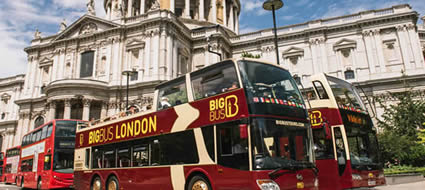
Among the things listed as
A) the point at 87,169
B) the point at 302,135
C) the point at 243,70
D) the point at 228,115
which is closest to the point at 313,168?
the point at 302,135

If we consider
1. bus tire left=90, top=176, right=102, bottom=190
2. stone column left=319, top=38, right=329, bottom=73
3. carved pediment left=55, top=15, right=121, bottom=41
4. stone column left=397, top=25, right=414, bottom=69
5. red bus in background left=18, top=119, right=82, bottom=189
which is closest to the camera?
bus tire left=90, top=176, right=102, bottom=190

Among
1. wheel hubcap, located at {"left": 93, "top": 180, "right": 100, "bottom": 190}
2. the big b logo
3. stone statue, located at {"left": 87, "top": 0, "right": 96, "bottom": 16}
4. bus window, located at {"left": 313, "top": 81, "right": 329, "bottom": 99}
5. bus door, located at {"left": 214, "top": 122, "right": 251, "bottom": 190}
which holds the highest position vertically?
stone statue, located at {"left": 87, "top": 0, "right": 96, "bottom": 16}

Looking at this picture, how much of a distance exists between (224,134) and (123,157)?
518 centimetres

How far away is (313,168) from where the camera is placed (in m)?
7.73

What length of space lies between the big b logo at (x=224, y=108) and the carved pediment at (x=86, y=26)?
91.2 feet

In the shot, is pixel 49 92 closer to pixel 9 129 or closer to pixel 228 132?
pixel 9 129

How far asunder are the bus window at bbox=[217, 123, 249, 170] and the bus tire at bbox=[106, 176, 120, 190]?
5.51 metres

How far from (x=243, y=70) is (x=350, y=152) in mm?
4905

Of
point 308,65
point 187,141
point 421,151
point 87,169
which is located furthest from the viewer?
point 308,65

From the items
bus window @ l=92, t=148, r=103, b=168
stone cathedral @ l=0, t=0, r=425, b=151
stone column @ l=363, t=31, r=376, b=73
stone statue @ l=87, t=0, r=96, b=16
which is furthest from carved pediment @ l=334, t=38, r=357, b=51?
bus window @ l=92, t=148, r=103, b=168

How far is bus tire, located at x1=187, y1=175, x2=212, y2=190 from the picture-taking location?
800 centimetres

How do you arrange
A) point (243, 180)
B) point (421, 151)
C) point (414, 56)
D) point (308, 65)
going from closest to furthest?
point (243, 180), point (421, 151), point (414, 56), point (308, 65)

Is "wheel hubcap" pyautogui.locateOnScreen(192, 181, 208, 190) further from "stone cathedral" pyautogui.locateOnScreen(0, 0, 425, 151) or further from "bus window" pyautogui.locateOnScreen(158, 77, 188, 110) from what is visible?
"stone cathedral" pyautogui.locateOnScreen(0, 0, 425, 151)

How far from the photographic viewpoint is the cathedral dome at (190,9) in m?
44.8
